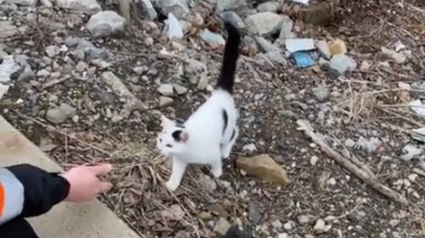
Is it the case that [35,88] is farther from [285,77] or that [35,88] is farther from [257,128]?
[285,77]

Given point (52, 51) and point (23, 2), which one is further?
point (23, 2)

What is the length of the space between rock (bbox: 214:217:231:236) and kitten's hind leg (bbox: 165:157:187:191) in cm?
15

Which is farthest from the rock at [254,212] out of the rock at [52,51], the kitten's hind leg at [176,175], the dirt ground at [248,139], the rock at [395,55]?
the rock at [395,55]

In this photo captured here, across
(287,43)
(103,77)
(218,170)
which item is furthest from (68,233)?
(287,43)

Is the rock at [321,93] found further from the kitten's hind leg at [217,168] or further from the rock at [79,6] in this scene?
→ the rock at [79,6]

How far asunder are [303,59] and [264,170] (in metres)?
0.79

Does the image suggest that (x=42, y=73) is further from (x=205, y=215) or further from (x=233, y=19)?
(x=233, y=19)

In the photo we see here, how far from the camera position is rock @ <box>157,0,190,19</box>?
3143 mm

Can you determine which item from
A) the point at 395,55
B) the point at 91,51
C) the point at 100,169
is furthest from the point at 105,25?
the point at 395,55

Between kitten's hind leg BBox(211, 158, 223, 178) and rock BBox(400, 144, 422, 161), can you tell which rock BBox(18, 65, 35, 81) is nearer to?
kitten's hind leg BBox(211, 158, 223, 178)

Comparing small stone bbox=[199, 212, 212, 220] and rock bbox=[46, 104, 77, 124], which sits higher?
rock bbox=[46, 104, 77, 124]

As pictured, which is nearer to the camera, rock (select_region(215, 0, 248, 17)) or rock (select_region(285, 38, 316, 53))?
rock (select_region(285, 38, 316, 53))

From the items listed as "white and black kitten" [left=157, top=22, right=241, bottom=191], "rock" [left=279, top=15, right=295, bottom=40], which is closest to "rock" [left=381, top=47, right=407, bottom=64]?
"rock" [left=279, top=15, right=295, bottom=40]

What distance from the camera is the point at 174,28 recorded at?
9.98ft
